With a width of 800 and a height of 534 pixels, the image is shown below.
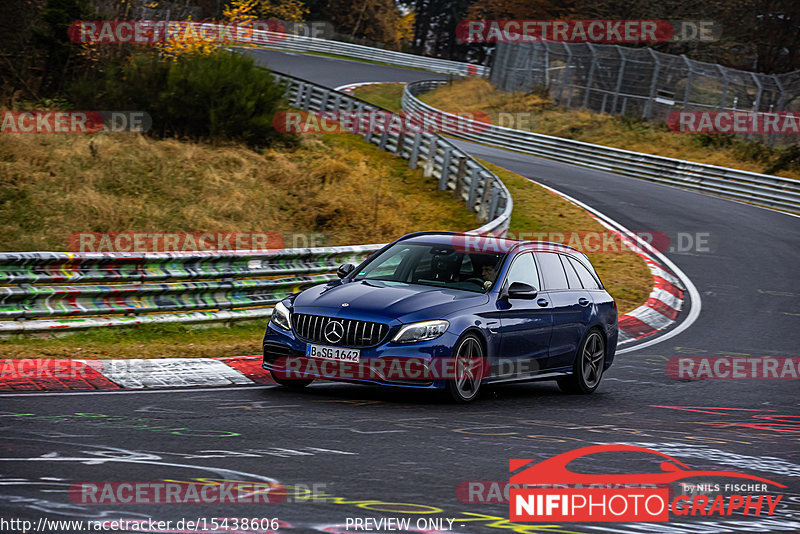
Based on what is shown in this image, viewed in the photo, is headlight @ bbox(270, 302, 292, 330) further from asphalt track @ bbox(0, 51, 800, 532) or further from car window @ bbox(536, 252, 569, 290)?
car window @ bbox(536, 252, 569, 290)

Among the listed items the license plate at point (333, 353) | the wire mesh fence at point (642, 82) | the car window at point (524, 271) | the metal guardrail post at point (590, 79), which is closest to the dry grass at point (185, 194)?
the license plate at point (333, 353)

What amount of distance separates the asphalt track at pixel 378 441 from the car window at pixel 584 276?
3.88 feet

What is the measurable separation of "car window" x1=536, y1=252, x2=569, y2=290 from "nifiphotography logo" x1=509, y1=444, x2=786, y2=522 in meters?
3.90

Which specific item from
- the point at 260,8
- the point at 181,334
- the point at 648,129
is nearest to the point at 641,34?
the point at 648,129

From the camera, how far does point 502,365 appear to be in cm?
959

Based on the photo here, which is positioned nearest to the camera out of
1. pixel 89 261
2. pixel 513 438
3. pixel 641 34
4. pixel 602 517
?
pixel 602 517

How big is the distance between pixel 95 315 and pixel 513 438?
5767 millimetres

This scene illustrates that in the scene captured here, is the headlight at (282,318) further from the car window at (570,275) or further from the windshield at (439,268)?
the car window at (570,275)

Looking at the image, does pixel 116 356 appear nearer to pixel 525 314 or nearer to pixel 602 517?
pixel 525 314

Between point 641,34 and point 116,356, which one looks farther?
point 641,34

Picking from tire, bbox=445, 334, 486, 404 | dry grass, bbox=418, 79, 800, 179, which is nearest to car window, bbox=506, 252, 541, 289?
tire, bbox=445, 334, 486, 404

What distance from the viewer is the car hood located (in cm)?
884

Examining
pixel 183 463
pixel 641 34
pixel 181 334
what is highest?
pixel 641 34

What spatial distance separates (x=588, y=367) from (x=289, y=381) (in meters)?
3.55
